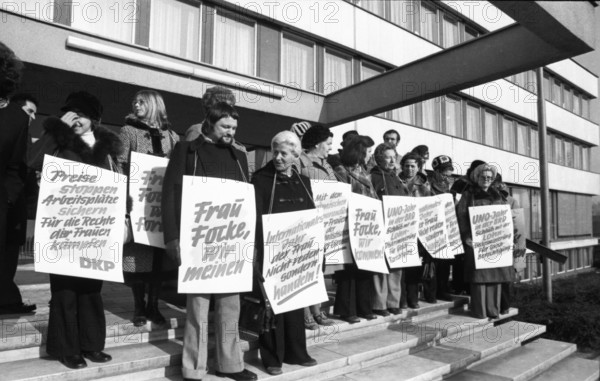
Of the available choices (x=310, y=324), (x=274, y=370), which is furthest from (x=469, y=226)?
(x=274, y=370)

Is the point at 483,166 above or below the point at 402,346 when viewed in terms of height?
above

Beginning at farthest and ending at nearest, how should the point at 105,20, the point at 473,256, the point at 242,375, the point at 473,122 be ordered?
the point at 473,122 → the point at 105,20 → the point at 473,256 → the point at 242,375

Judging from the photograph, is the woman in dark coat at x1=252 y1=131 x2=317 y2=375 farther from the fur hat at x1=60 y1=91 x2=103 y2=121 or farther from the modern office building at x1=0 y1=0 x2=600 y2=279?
the modern office building at x1=0 y1=0 x2=600 y2=279

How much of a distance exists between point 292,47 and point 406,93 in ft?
18.6

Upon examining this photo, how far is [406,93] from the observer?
6.83 metres

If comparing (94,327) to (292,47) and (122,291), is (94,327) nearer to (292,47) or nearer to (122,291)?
(122,291)

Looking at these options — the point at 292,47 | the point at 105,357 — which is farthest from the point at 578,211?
the point at 105,357

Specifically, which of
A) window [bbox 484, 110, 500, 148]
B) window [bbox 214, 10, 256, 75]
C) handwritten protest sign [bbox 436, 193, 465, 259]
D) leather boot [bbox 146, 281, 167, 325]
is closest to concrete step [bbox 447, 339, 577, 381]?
handwritten protest sign [bbox 436, 193, 465, 259]

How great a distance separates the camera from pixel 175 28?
9.07 metres

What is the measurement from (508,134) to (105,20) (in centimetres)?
1992

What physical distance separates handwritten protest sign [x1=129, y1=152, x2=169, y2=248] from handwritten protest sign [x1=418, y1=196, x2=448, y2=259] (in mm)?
3341

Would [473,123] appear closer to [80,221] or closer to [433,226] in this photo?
[433,226]

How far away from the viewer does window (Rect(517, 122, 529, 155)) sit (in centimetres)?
2286

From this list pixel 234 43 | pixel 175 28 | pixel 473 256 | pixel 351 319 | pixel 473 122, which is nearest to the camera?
pixel 351 319
